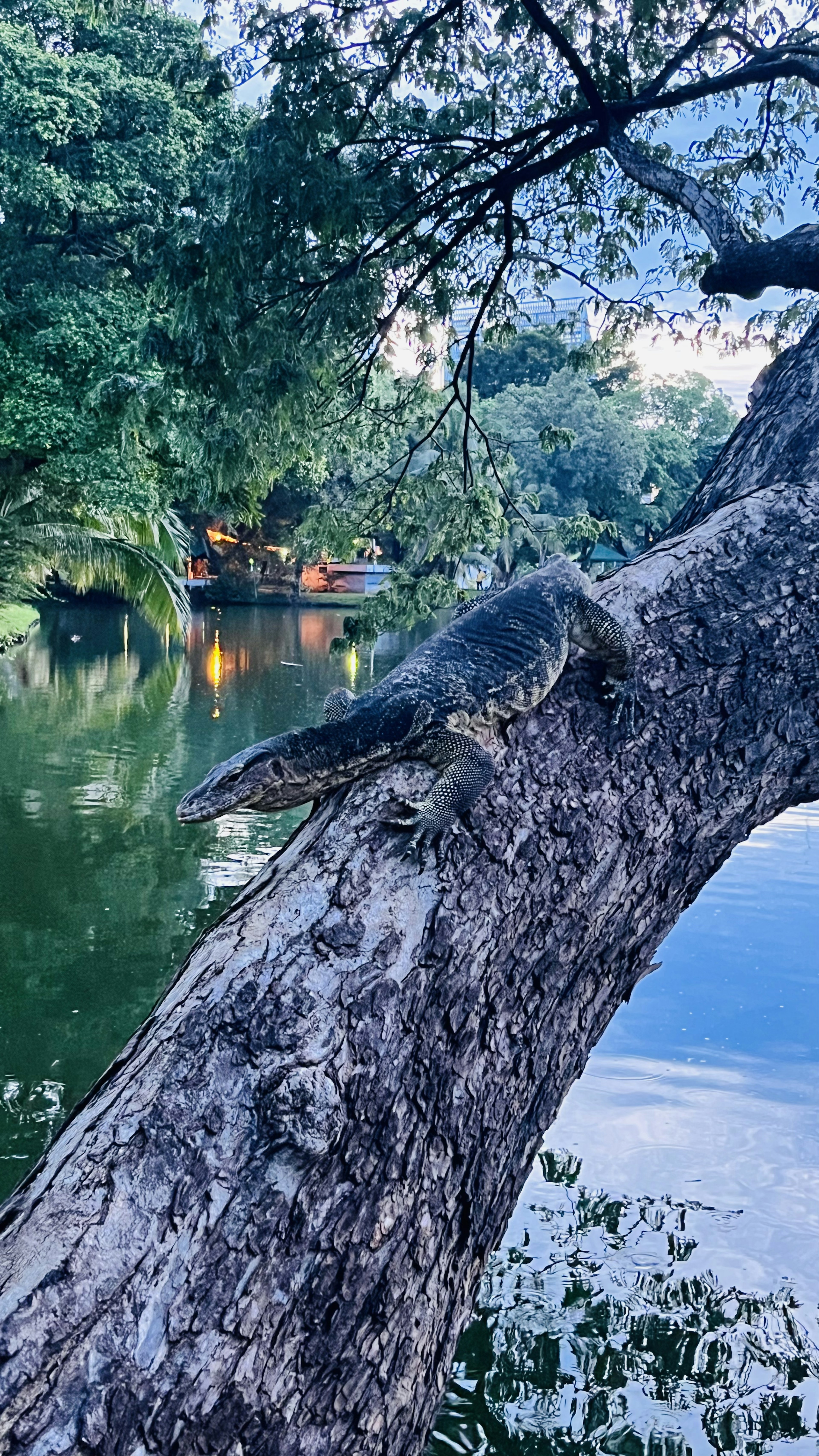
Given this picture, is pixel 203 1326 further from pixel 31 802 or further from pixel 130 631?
pixel 130 631

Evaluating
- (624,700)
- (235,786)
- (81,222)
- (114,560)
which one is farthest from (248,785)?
(81,222)

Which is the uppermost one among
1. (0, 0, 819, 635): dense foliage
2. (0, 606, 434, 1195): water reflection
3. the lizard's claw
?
(0, 0, 819, 635): dense foliage

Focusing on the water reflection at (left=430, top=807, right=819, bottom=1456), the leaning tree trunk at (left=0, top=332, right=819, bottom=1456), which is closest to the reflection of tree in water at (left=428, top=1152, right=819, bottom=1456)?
the water reflection at (left=430, top=807, right=819, bottom=1456)

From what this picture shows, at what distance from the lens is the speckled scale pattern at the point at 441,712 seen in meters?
2.85

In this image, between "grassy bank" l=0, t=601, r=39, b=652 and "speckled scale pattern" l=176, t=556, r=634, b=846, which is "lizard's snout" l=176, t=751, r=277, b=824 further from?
"grassy bank" l=0, t=601, r=39, b=652

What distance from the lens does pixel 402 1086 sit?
207 centimetres

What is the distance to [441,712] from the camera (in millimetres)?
2926

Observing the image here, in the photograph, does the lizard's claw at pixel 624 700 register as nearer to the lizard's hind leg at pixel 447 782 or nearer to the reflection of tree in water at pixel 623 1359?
the lizard's hind leg at pixel 447 782

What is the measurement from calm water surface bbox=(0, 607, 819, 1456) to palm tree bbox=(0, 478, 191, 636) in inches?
217

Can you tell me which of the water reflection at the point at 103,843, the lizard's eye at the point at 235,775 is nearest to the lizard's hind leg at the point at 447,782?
the lizard's eye at the point at 235,775

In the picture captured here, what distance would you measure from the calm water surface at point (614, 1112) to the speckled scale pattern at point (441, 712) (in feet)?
9.23

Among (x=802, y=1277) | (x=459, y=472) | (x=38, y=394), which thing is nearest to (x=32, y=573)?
(x=38, y=394)

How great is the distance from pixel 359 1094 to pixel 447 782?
77 centimetres

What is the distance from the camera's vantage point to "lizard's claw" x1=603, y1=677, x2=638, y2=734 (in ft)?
9.42
